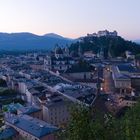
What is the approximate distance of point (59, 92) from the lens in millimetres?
30453

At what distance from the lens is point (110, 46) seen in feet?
187

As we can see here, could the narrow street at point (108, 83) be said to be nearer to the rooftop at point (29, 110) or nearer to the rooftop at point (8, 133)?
the rooftop at point (29, 110)

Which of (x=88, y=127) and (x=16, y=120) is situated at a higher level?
(x=88, y=127)

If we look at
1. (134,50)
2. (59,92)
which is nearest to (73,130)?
(59,92)

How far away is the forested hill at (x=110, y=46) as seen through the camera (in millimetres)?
56156

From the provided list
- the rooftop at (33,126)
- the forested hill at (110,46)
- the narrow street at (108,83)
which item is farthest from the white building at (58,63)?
the rooftop at (33,126)

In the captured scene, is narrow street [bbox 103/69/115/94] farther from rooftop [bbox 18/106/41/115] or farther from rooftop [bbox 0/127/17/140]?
rooftop [bbox 0/127/17/140]

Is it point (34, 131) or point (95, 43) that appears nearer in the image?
point (34, 131)

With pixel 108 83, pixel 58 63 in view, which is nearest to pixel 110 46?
pixel 58 63

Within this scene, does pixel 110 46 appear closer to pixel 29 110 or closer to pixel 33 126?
pixel 29 110

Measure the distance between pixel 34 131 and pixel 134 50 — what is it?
40211mm

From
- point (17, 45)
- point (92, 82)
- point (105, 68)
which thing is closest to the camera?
point (92, 82)

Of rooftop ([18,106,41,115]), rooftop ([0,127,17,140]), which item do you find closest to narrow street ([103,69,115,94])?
rooftop ([18,106,41,115])

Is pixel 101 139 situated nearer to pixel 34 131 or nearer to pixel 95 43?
pixel 34 131
